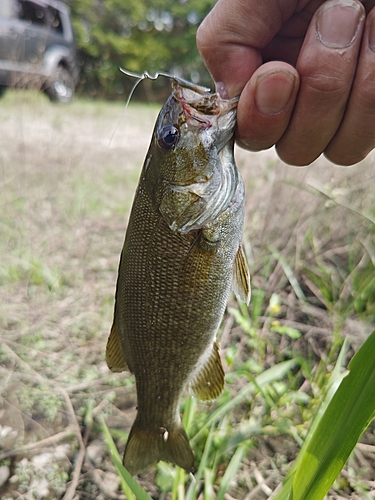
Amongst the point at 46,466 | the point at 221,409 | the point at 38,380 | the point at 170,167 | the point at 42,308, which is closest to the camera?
the point at 170,167

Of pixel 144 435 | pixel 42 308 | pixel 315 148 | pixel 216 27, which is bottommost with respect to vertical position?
pixel 42 308

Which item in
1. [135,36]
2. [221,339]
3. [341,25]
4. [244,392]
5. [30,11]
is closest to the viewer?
[341,25]

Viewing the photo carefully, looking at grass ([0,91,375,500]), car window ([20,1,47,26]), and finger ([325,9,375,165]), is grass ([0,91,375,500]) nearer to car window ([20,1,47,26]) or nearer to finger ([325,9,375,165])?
finger ([325,9,375,165])

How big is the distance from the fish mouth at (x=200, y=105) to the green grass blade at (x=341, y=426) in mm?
719

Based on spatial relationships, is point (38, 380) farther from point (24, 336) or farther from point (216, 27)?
point (216, 27)

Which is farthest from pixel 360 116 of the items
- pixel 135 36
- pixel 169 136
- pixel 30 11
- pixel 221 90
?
pixel 135 36

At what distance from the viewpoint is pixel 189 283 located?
1270 mm

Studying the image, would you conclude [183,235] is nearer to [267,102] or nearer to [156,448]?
[267,102]

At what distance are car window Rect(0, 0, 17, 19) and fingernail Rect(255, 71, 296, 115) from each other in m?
9.27

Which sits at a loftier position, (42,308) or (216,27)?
(216,27)

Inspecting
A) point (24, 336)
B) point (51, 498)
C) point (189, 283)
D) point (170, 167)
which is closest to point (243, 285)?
point (189, 283)

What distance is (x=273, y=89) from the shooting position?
45.6 inches

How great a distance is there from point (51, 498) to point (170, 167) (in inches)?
60.2

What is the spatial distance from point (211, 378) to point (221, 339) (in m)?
1.05
